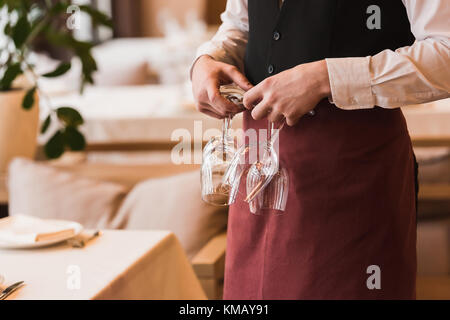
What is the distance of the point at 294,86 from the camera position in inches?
43.4

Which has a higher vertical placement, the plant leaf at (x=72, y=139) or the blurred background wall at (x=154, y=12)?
the blurred background wall at (x=154, y=12)

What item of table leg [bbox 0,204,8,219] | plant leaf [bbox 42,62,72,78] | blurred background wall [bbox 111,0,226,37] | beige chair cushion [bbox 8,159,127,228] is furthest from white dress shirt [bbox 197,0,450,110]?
blurred background wall [bbox 111,0,226,37]

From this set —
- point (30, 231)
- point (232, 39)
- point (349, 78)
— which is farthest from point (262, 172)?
point (30, 231)

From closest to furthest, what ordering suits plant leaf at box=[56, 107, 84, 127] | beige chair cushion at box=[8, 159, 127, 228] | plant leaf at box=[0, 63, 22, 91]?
beige chair cushion at box=[8, 159, 127, 228]
plant leaf at box=[0, 63, 22, 91]
plant leaf at box=[56, 107, 84, 127]

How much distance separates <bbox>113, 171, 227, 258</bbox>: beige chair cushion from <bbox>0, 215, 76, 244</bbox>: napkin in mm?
657

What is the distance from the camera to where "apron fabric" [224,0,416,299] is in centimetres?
121

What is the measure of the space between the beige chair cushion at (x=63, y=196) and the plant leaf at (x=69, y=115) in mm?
281

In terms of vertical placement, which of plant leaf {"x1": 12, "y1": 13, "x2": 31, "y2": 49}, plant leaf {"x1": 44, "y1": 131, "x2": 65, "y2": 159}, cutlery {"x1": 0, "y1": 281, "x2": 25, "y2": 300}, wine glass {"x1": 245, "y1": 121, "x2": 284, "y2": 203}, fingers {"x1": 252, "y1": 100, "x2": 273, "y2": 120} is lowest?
cutlery {"x1": 0, "y1": 281, "x2": 25, "y2": 300}

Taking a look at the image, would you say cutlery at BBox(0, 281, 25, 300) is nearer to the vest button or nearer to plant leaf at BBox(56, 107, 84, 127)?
the vest button

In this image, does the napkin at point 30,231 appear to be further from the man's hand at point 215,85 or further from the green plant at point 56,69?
the green plant at point 56,69

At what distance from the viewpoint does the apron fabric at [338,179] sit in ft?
3.97

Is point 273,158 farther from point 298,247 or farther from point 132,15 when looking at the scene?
point 132,15

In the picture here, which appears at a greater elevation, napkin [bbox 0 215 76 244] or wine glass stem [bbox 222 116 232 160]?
wine glass stem [bbox 222 116 232 160]

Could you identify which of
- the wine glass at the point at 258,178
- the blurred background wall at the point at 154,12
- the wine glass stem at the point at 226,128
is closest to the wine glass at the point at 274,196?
the wine glass at the point at 258,178
